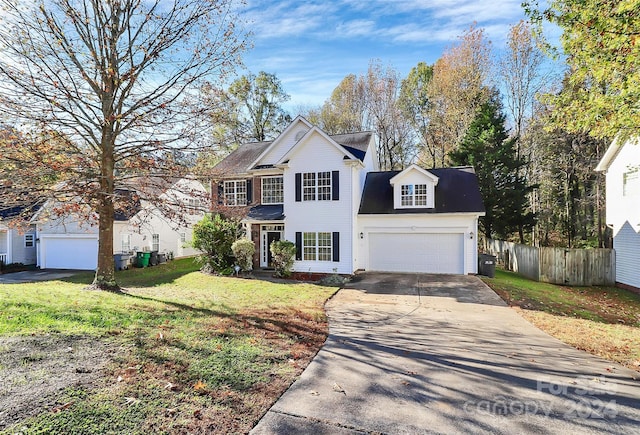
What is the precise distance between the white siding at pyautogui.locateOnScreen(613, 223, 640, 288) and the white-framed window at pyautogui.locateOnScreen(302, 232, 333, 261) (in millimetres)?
13562

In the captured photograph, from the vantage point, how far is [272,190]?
61.3 ft

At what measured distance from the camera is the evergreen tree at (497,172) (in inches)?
936

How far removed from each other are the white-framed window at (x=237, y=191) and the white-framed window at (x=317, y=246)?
16.0ft

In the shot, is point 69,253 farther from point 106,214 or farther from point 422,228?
point 422,228

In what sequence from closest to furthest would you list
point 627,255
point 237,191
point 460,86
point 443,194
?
point 627,255, point 443,194, point 237,191, point 460,86

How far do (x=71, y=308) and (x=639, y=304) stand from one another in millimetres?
18981

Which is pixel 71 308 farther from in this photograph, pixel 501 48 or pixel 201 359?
pixel 501 48

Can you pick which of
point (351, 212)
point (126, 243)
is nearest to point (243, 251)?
point (351, 212)

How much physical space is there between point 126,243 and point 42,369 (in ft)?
62.5

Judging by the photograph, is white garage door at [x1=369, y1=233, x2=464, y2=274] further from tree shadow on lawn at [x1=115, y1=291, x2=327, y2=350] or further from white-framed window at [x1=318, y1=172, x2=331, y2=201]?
tree shadow on lawn at [x1=115, y1=291, x2=327, y2=350]

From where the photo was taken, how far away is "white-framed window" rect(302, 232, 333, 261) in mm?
16625

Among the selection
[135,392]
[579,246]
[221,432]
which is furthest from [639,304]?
[135,392]

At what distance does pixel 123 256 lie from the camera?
1967 centimetres

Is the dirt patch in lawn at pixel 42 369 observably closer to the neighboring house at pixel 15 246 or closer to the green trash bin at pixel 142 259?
the green trash bin at pixel 142 259
